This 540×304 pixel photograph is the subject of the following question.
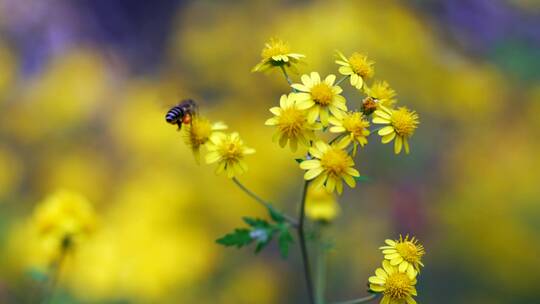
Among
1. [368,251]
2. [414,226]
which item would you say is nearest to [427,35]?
[414,226]

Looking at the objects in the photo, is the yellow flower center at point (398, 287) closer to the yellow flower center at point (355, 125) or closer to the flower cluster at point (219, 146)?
the yellow flower center at point (355, 125)

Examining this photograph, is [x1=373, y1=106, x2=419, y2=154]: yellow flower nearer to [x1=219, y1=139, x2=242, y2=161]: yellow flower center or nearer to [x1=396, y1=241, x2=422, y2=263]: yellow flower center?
[x1=396, y1=241, x2=422, y2=263]: yellow flower center

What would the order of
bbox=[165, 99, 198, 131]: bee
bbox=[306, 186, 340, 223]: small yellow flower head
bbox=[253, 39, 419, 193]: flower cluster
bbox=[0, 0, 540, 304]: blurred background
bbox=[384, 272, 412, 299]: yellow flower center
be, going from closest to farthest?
1. bbox=[384, 272, 412, 299]: yellow flower center
2. bbox=[253, 39, 419, 193]: flower cluster
3. bbox=[165, 99, 198, 131]: bee
4. bbox=[306, 186, 340, 223]: small yellow flower head
5. bbox=[0, 0, 540, 304]: blurred background

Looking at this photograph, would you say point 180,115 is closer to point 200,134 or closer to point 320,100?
point 200,134

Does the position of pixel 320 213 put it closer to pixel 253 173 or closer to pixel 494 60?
pixel 253 173

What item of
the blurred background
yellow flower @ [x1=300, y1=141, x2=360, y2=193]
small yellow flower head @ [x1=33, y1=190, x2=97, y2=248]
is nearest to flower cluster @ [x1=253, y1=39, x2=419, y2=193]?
yellow flower @ [x1=300, y1=141, x2=360, y2=193]

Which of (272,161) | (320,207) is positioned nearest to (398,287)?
(320,207)
